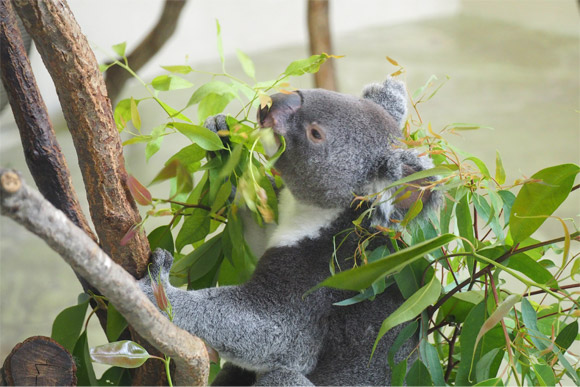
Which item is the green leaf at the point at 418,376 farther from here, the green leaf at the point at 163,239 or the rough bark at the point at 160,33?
the rough bark at the point at 160,33

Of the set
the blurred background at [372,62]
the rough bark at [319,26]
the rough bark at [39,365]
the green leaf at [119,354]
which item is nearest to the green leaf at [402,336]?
the green leaf at [119,354]

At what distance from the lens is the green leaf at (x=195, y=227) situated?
55.1 inches

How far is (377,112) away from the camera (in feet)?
4.39

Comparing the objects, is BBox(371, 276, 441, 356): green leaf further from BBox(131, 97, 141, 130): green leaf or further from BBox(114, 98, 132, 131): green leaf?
BBox(114, 98, 132, 131): green leaf

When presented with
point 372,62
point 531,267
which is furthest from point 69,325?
point 372,62

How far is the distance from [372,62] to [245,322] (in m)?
4.81

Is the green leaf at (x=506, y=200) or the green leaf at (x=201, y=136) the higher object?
the green leaf at (x=201, y=136)

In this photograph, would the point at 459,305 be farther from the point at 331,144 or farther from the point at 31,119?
the point at 31,119

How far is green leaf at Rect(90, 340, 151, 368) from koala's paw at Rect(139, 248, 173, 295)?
4.9 inches

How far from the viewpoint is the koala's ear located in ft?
3.97

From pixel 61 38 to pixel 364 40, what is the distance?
19.0 ft

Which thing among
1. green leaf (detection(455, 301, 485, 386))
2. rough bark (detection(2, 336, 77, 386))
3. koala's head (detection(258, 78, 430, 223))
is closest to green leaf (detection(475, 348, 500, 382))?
green leaf (detection(455, 301, 485, 386))

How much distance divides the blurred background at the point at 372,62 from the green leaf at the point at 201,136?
5.80 ft

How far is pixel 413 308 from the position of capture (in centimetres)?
109
